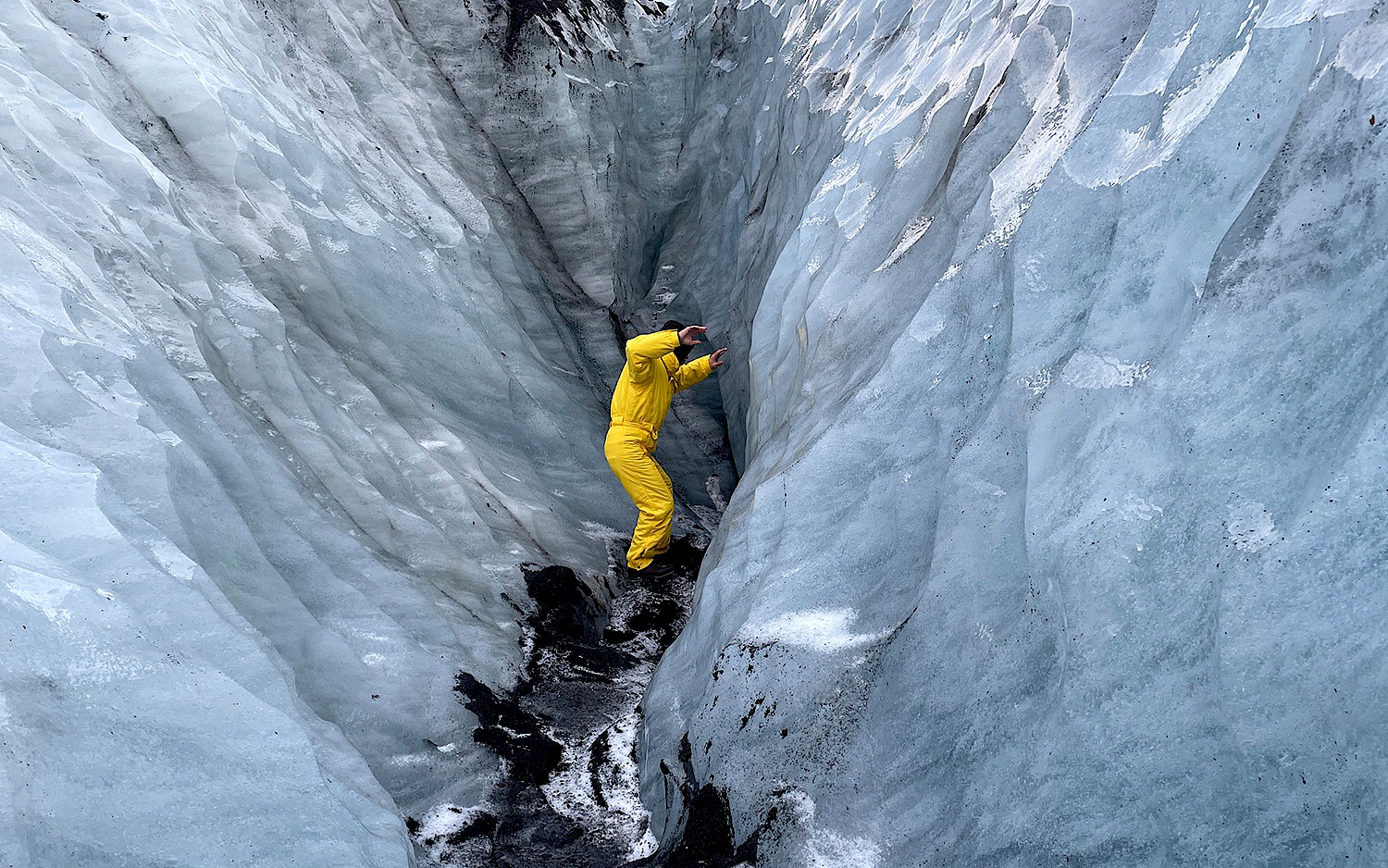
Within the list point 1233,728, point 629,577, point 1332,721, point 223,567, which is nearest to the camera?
point 1332,721

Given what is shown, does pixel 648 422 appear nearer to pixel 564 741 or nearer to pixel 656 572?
pixel 656 572

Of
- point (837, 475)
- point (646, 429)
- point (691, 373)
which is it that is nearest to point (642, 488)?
point (646, 429)

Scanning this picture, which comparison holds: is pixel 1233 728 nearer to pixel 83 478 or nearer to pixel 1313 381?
pixel 1313 381

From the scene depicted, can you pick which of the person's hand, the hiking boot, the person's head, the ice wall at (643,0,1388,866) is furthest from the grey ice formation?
the person's head

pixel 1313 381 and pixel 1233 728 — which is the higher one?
pixel 1313 381

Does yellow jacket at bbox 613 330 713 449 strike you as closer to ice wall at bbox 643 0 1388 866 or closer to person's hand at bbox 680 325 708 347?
person's hand at bbox 680 325 708 347

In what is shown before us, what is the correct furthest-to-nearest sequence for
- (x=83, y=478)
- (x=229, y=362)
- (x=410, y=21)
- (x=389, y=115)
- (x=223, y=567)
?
(x=410, y=21), (x=389, y=115), (x=229, y=362), (x=223, y=567), (x=83, y=478)

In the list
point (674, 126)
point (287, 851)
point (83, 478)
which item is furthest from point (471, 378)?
point (674, 126)
